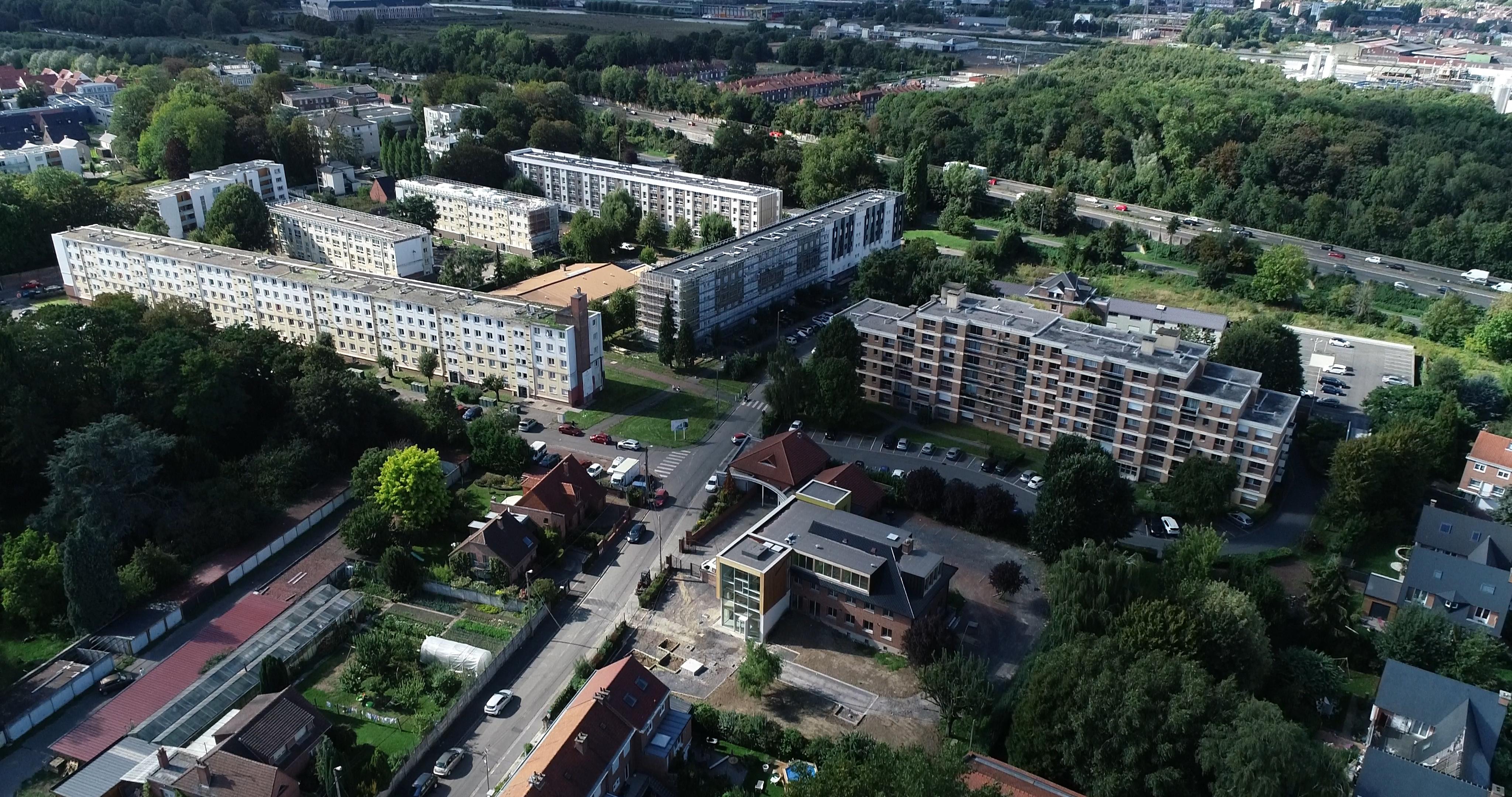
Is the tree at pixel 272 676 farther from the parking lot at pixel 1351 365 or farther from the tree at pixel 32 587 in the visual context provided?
the parking lot at pixel 1351 365

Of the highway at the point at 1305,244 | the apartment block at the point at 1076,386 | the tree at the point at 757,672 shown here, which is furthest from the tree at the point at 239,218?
the tree at the point at 757,672

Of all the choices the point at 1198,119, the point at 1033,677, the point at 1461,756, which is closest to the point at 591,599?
the point at 1033,677

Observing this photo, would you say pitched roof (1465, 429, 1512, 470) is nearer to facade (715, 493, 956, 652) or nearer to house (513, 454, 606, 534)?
facade (715, 493, 956, 652)

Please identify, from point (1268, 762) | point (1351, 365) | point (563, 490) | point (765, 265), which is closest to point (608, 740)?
point (563, 490)

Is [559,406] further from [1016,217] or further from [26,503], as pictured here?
[1016,217]

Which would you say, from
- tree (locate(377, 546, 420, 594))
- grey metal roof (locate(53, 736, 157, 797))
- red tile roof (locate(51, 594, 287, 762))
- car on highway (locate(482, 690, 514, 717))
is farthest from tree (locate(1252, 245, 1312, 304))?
grey metal roof (locate(53, 736, 157, 797))

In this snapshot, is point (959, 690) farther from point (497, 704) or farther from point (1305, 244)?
point (1305, 244)
